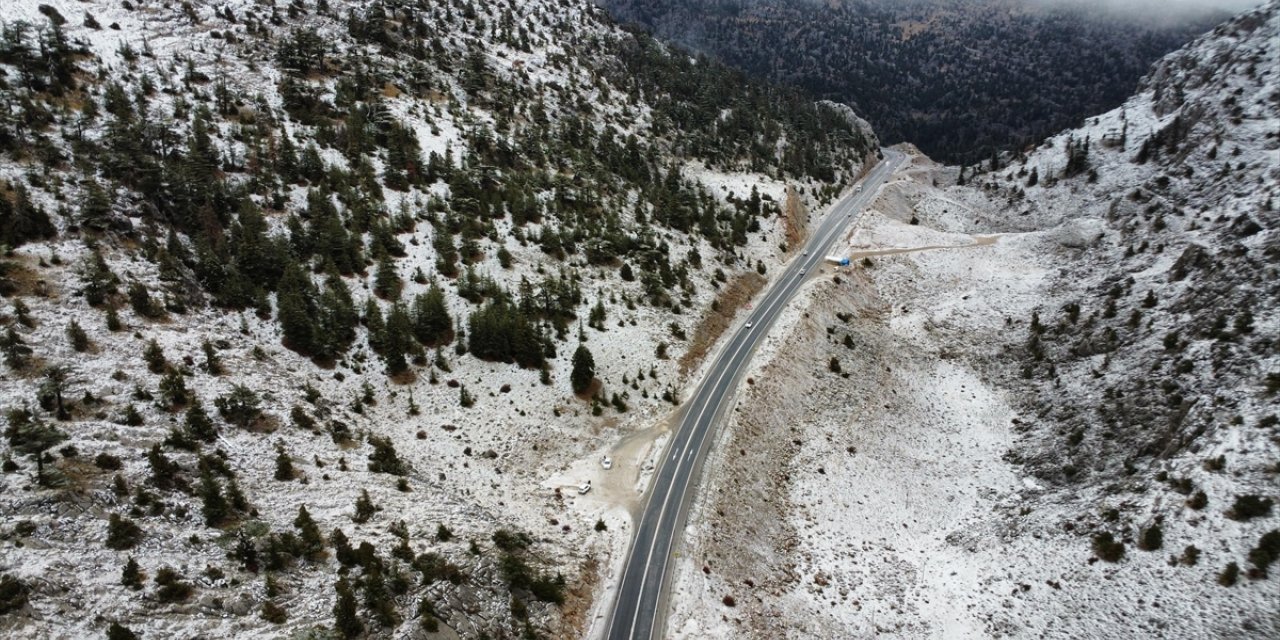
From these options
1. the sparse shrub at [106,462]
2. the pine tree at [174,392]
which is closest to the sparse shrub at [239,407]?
the pine tree at [174,392]

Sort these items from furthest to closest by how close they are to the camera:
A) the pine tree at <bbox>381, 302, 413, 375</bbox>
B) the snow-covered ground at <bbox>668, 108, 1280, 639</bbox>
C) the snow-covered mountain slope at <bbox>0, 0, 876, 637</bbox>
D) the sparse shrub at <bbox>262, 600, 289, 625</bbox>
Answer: the pine tree at <bbox>381, 302, 413, 375</bbox>, the snow-covered ground at <bbox>668, 108, 1280, 639</bbox>, the snow-covered mountain slope at <bbox>0, 0, 876, 637</bbox>, the sparse shrub at <bbox>262, 600, 289, 625</bbox>

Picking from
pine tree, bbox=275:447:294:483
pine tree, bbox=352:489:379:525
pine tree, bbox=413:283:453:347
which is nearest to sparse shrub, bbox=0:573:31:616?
pine tree, bbox=275:447:294:483

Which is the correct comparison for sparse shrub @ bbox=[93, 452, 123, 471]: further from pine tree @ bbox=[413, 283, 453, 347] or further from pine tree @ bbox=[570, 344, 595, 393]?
pine tree @ bbox=[570, 344, 595, 393]

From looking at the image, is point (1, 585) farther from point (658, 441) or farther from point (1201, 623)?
point (1201, 623)

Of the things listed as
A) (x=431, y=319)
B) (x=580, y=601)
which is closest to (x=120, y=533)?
(x=580, y=601)

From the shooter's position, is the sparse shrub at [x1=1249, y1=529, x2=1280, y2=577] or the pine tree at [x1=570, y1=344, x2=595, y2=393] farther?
the pine tree at [x1=570, y1=344, x2=595, y2=393]

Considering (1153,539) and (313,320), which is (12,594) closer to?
(313,320)
